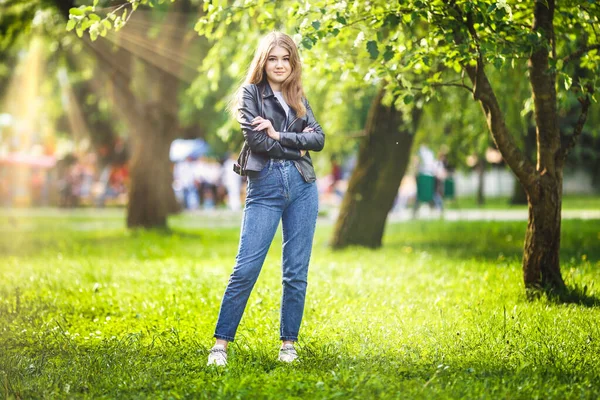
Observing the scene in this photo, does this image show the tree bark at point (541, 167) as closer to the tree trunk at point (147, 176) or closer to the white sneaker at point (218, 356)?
the white sneaker at point (218, 356)

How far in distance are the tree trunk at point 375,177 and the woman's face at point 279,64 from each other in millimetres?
7442

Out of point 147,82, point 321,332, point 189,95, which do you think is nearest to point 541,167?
point 321,332

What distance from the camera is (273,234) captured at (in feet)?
17.0

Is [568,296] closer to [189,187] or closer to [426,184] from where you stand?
[426,184]

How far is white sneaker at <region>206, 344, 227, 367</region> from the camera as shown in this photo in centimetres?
514

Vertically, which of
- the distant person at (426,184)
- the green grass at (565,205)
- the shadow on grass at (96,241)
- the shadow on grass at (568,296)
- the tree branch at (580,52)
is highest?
the tree branch at (580,52)

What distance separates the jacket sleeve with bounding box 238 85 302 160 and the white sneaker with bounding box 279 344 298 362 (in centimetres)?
121

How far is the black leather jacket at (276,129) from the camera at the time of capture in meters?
5.02

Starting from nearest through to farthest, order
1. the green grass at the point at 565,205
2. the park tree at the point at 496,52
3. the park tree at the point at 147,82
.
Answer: the park tree at the point at 496,52, the park tree at the point at 147,82, the green grass at the point at 565,205

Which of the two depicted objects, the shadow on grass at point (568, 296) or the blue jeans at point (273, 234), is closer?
the blue jeans at point (273, 234)

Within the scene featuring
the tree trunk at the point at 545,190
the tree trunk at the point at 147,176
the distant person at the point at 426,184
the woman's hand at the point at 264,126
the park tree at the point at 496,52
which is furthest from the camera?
the distant person at the point at 426,184

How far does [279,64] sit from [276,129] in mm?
399

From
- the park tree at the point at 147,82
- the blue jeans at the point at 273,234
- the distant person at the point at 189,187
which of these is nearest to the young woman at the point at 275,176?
A: the blue jeans at the point at 273,234

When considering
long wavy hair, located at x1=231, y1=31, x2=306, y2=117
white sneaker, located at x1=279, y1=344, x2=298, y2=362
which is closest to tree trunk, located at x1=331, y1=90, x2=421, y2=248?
long wavy hair, located at x1=231, y1=31, x2=306, y2=117
